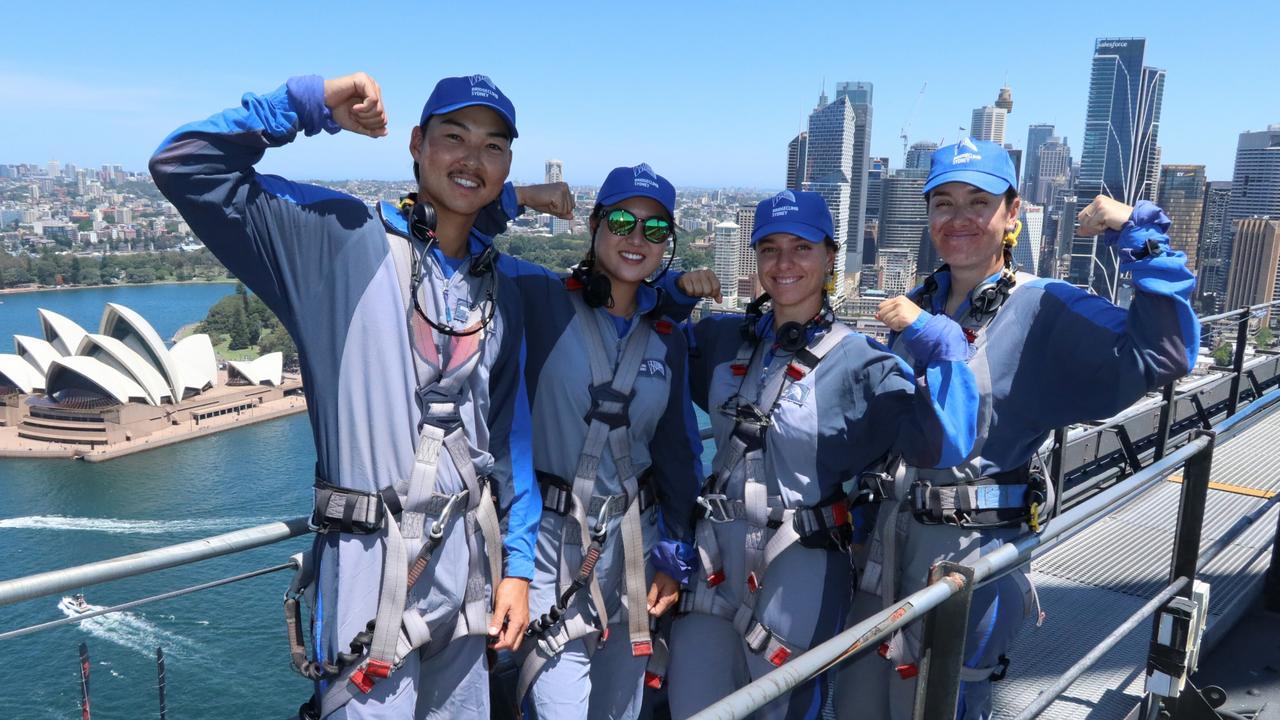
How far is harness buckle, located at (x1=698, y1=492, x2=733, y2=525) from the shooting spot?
1.84 meters

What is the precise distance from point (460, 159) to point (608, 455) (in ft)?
2.19

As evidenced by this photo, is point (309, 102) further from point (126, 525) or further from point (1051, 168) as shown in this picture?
point (1051, 168)

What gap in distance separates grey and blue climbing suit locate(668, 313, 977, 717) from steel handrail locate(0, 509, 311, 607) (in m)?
0.85

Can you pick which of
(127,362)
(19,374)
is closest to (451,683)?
(127,362)

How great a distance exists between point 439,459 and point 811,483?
76cm

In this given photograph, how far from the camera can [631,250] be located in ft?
6.25

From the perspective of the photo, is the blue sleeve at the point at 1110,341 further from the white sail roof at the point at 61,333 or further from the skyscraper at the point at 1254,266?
the white sail roof at the point at 61,333

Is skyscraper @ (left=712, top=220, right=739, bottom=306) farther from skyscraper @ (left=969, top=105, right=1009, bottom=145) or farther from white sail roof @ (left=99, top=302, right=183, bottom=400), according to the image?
skyscraper @ (left=969, top=105, right=1009, bottom=145)

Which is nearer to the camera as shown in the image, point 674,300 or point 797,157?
point 674,300

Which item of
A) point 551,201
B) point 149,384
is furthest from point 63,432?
point 551,201

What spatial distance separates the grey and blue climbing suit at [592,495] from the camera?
1789 millimetres

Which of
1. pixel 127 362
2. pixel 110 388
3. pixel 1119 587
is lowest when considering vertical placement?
pixel 110 388

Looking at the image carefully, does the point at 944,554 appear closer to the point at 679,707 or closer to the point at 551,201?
the point at 679,707

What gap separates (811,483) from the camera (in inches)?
70.2
